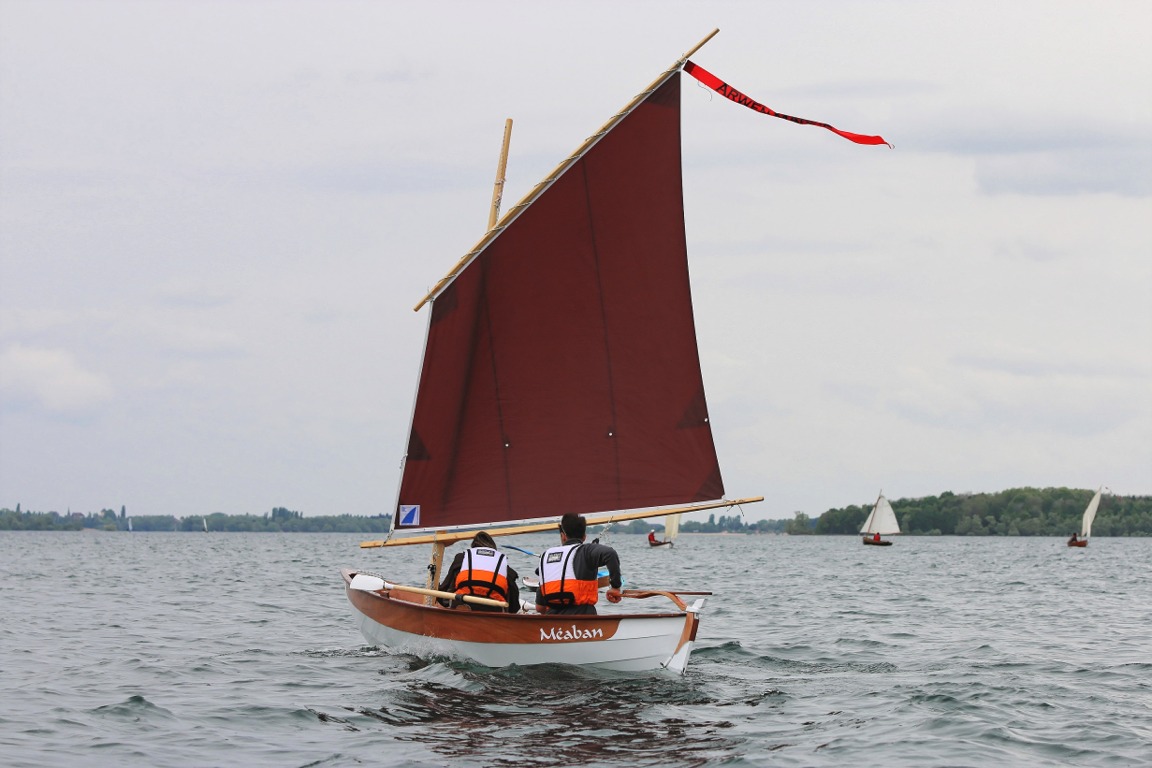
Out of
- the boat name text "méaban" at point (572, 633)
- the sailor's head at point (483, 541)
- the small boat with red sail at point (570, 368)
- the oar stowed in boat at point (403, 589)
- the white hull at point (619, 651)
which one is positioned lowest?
the white hull at point (619, 651)

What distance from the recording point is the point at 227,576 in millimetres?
58250

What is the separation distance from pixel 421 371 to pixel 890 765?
1001 cm

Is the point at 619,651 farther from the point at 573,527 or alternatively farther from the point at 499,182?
the point at 499,182

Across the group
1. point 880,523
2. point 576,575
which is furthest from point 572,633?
point 880,523

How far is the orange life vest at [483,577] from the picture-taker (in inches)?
744

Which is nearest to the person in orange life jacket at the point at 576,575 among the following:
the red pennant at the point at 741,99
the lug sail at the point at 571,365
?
the lug sail at the point at 571,365

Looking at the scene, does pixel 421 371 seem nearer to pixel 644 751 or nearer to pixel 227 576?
pixel 644 751

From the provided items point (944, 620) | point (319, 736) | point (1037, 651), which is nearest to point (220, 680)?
point (319, 736)

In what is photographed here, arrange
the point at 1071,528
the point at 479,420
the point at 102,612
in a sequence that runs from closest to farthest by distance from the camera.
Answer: the point at 479,420 < the point at 102,612 < the point at 1071,528

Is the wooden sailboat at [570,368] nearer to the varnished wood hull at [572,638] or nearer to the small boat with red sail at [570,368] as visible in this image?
the small boat with red sail at [570,368]

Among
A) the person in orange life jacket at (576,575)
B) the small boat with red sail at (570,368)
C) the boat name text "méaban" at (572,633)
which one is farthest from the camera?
the small boat with red sail at (570,368)

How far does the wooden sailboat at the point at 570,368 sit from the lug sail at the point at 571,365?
2 cm

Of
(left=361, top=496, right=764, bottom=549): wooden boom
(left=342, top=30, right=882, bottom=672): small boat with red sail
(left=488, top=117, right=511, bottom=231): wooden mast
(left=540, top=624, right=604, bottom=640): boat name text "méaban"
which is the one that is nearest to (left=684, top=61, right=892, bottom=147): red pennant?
(left=342, top=30, right=882, bottom=672): small boat with red sail

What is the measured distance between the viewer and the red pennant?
2178 centimetres
